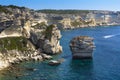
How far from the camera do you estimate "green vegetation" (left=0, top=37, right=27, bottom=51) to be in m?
88.8

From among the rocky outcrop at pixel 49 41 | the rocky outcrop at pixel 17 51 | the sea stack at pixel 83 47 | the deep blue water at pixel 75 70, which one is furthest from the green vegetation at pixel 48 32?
the sea stack at pixel 83 47

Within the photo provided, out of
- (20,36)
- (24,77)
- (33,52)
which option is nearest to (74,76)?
(24,77)

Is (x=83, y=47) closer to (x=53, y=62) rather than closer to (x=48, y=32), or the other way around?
(x=53, y=62)

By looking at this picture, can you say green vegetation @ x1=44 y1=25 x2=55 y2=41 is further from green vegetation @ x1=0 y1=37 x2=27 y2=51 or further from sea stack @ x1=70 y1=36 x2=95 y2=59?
sea stack @ x1=70 y1=36 x2=95 y2=59

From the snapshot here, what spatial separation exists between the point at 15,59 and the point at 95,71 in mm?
23734

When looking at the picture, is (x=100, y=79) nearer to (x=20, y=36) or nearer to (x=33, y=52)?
(x=33, y=52)

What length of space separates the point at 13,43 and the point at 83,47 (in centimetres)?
2119

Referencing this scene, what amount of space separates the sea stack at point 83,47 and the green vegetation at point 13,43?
15282mm

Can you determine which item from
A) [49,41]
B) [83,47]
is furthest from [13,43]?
[83,47]

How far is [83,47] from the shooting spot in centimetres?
8900

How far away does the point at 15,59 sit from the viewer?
282ft

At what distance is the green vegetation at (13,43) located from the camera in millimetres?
88756

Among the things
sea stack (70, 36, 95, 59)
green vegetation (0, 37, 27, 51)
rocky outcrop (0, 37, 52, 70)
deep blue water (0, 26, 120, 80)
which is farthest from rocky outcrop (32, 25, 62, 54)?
sea stack (70, 36, 95, 59)

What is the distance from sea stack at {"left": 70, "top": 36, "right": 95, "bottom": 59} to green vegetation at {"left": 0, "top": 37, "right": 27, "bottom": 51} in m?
15.3
